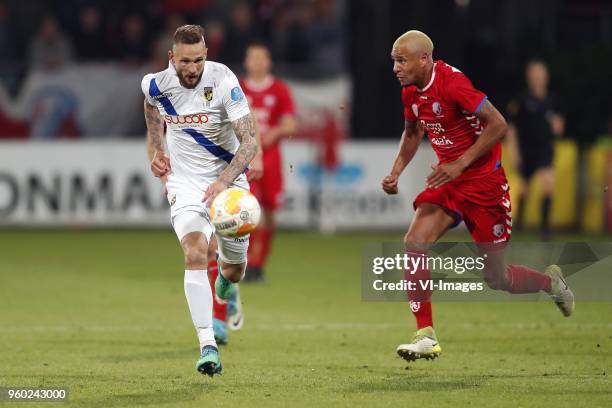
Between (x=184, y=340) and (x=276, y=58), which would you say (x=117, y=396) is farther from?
A: (x=276, y=58)

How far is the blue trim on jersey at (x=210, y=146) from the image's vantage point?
7.85 metres

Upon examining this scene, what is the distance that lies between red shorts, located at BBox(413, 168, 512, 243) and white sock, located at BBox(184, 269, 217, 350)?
1.54 m

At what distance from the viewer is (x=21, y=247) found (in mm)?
16625

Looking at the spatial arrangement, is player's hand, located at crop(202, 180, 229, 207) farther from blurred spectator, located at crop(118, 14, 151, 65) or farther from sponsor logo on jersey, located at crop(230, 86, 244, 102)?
blurred spectator, located at crop(118, 14, 151, 65)

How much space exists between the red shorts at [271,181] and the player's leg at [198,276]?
4.82 metres

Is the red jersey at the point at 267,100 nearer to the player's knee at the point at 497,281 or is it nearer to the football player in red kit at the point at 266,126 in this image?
the football player in red kit at the point at 266,126

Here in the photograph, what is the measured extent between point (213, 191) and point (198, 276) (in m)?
0.51

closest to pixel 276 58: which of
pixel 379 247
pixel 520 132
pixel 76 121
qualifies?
pixel 76 121

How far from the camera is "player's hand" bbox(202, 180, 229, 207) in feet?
24.4

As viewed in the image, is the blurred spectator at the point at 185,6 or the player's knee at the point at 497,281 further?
the blurred spectator at the point at 185,6

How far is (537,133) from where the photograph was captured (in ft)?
53.5

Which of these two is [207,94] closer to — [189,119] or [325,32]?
[189,119]

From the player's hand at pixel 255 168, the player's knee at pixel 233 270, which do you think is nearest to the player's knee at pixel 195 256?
the player's knee at pixel 233 270

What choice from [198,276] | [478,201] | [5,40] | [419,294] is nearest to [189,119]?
[198,276]
